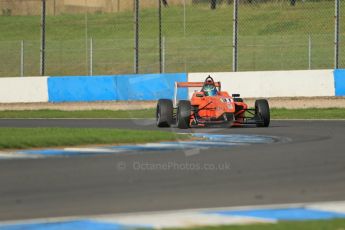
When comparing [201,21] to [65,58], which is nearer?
[65,58]

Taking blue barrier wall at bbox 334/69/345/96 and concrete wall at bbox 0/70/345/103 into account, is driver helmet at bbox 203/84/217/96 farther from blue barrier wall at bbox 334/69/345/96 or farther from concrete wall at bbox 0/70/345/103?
blue barrier wall at bbox 334/69/345/96

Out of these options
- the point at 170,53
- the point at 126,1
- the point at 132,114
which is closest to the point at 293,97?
the point at 132,114

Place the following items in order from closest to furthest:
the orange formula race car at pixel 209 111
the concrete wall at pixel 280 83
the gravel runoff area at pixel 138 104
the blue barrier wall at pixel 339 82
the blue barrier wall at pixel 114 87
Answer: the orange formula race car at pixel 209 111, the blue barrier wall at pixel 339 82, the concrete wall at pixel 280 83, the gravel runoff area at pixel 138 104, the blue barrier wall at pixel 114 87

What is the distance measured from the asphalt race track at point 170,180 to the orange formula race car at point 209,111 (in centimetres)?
528

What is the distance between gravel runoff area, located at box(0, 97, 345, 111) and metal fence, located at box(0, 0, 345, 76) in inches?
57.7

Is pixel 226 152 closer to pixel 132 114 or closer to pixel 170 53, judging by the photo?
pixel 132 114

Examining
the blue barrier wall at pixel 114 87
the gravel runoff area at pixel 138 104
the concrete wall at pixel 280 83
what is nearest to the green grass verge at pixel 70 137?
the concrete wall at pixel 280 83

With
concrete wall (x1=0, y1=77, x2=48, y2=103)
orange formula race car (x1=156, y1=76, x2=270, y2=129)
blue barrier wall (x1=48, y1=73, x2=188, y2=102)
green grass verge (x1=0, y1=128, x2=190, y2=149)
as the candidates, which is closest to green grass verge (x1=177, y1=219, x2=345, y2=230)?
green grass verge (x1=0, y1=128, x2=190, y2=149)

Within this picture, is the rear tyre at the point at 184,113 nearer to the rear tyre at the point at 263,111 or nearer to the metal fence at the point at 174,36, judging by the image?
the rear tyre at the point at 263,111

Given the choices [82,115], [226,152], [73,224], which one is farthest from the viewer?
[82,115]

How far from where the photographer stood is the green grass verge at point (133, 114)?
87.7ft

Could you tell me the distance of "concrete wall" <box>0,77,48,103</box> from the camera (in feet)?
102

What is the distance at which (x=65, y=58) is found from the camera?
41812 mm

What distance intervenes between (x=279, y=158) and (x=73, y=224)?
6282mm
